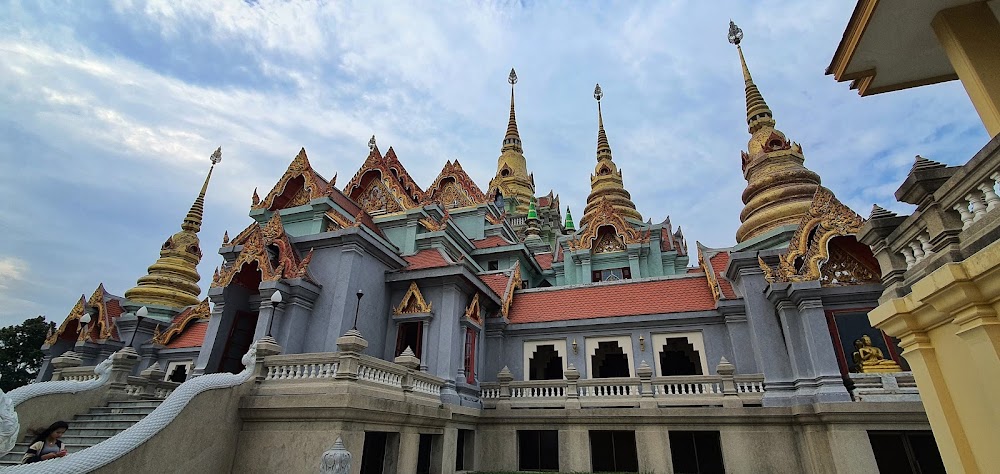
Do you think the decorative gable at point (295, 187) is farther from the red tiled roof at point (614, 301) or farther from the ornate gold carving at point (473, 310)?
the red tiled roof at point (614, 301)

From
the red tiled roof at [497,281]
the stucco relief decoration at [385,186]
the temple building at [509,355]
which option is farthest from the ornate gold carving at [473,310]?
the stucco relief decoration at [385,186]

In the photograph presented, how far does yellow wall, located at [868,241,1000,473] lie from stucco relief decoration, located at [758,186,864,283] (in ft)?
28.3

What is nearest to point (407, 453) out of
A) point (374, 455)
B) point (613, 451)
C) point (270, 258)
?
point (374, 455)

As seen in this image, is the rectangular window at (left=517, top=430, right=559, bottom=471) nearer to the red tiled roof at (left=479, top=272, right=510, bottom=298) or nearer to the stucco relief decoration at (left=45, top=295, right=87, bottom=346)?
the red tiled roof at (left=479, top=272, right=510, bottom=298)

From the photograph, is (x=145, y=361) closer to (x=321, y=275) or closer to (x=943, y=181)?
(x=321, y=275)

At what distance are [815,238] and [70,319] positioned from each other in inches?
1184

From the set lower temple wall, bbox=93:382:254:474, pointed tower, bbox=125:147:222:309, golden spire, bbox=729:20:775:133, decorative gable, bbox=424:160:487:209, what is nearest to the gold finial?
golden spire, bbox=729:20:775:133

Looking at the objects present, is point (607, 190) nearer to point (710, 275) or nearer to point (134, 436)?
point (710, 275)

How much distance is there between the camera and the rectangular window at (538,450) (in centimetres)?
1330

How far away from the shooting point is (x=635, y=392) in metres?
12.8

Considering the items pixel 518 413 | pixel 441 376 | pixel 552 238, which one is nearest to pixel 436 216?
pixel 441 376

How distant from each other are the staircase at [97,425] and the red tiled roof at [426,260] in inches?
300

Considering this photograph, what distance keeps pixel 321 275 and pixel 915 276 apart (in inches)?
522

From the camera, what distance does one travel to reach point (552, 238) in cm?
4216
